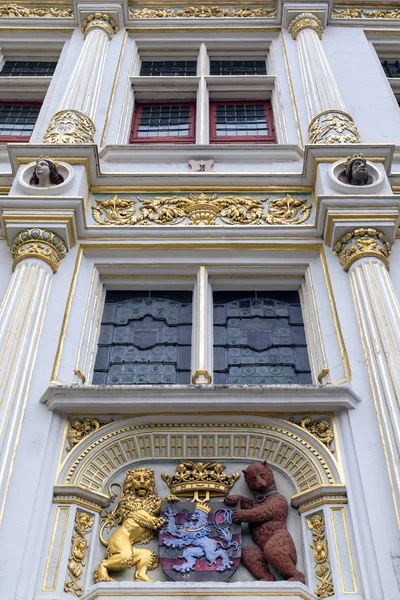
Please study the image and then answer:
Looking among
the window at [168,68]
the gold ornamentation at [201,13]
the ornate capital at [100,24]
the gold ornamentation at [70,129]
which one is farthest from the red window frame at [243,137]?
the gold ornamentation at [201,13]

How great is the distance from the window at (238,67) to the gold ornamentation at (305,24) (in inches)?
35.7

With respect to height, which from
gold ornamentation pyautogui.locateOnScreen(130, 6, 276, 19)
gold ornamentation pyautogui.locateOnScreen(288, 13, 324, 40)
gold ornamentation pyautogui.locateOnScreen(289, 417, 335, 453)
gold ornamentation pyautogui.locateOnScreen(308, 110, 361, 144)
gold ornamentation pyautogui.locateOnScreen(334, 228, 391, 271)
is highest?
gold ornamentation pyautogui.locateOnScreen(130, 6, 276, 19)

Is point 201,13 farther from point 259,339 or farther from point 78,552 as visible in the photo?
point 78,552

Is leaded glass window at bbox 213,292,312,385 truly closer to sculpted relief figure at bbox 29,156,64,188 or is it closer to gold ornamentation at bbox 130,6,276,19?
sculpted relief figure at bbox 29,156,64,188

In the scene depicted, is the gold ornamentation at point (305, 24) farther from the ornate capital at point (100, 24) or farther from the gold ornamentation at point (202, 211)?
the gold ornamentation at point (202, 211)

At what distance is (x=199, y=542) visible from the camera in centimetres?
717

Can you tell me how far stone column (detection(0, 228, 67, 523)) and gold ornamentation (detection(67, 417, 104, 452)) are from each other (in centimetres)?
57

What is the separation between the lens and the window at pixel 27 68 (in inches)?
625

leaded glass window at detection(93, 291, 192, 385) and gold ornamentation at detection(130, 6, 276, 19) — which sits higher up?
gold ornamentation at detection(130, 6, 276, 19)

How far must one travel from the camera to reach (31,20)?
1639 centimetres

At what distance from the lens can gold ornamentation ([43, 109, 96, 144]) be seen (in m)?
11.6

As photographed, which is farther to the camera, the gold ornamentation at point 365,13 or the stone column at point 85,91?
the gold ornamentation at point 365,13

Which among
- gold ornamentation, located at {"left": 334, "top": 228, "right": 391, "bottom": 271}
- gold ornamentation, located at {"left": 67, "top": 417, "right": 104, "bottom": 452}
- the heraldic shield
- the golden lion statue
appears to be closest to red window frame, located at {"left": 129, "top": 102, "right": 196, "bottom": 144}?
gold ornamentation, located at {"left": 334, "top": 228, "right": 391, "bottom": 271}

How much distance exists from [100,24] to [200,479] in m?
11.1
